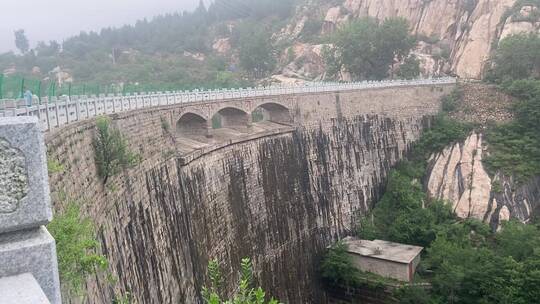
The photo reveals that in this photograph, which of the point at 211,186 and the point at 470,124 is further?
the point at 470,124

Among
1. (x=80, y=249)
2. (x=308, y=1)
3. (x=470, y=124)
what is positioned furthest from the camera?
(x=308, y=1)

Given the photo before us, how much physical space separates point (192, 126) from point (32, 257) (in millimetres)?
23050

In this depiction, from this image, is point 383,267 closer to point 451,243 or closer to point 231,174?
point 451,243

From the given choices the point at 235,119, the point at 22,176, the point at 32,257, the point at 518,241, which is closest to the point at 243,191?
the point at 235,119

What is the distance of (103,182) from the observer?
1373 cm

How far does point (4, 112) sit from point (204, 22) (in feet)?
336

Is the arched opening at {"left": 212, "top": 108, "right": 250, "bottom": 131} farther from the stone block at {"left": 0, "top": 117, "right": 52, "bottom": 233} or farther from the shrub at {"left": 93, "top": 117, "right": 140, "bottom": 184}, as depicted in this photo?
the stone block at {"left": 0, "top": 117, "right": 52, "bottom": 233}

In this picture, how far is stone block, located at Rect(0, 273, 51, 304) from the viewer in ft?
9.89

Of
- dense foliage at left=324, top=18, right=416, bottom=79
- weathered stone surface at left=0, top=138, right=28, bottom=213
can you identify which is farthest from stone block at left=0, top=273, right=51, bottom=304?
dense foliage at left=324, top=18, right=416, bottom=79

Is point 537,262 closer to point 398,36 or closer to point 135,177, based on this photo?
point 135,177

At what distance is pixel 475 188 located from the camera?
32.7 meters

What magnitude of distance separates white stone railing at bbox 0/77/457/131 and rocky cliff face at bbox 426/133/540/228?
737 centimetres

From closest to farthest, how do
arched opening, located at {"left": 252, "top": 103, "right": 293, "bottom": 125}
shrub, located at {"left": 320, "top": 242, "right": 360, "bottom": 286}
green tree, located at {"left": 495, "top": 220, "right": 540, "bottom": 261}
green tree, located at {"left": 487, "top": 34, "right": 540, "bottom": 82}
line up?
green tree, located at {"left": 495, "top": 220, "right": 540, "bottom": 261} < shrub, located at {"left": 320, "top": 242, "right": 360, "bottom": 286} < arched opening, located at {"left": 252, "top": 103, "right": 293, "bottom": 125} < green tree, located at {"left": 487, "top": 34, "right": 540, "bottom": 82}

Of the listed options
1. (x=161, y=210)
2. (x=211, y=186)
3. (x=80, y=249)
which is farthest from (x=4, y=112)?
(x=211, y=186)
